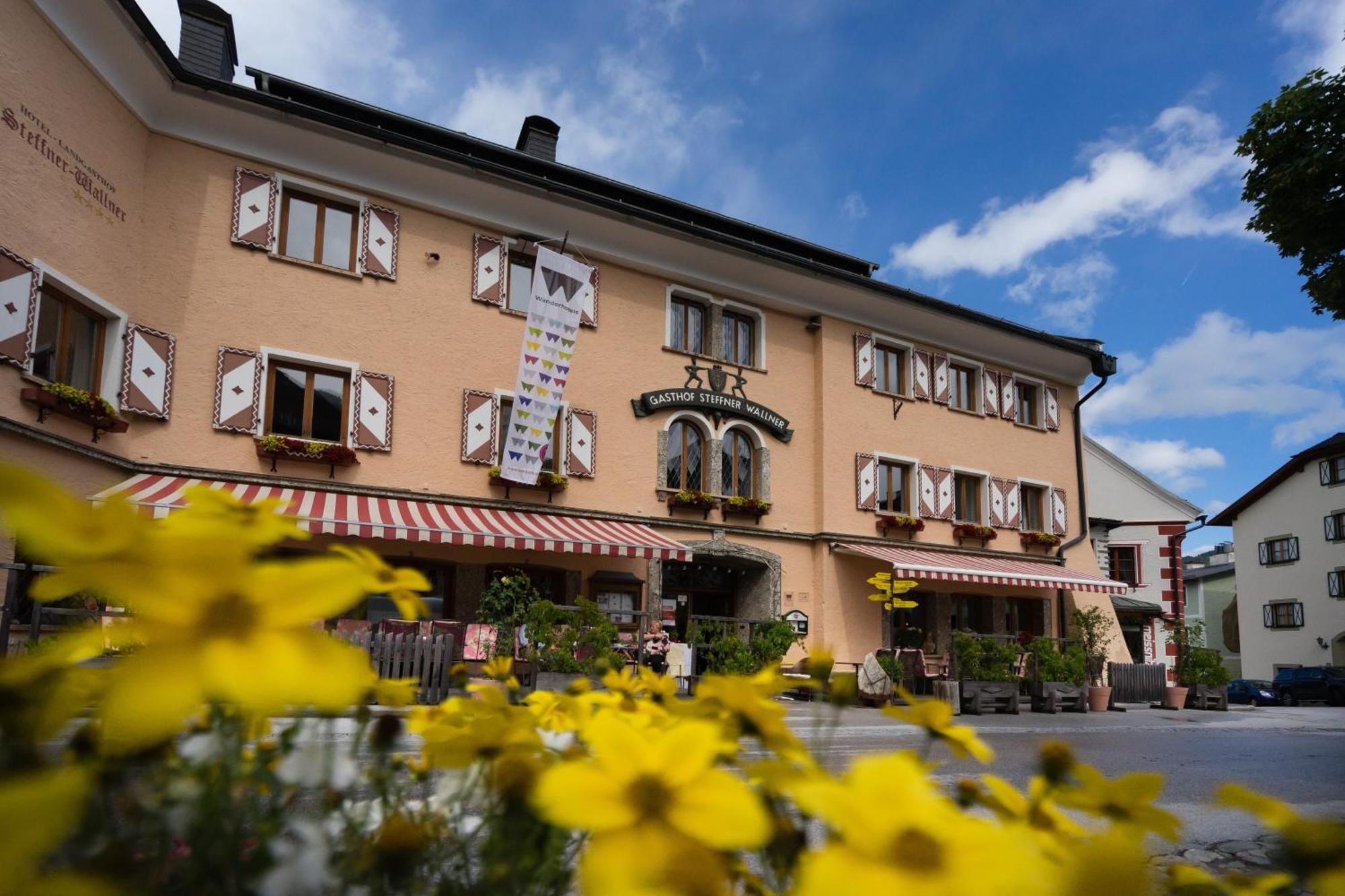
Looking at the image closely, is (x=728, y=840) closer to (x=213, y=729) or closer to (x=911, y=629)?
(x=213, y=729)

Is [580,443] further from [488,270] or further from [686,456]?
[488,270]

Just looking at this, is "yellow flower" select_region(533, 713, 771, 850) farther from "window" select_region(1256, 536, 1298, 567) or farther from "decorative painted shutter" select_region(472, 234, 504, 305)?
"window" select_region(1256, 536, 1298, 567)

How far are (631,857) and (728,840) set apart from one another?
0.19 feet

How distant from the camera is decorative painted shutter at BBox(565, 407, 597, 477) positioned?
14.0m

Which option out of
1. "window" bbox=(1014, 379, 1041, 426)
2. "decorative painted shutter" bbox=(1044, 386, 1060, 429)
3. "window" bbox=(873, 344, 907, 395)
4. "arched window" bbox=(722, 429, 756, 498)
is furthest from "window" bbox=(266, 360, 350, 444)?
"decorative painted shutter" bbox=(1044, 386, 1060, 429)

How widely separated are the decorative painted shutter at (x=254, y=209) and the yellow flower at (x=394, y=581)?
506 inches

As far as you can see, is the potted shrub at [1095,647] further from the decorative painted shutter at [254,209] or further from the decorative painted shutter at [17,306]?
the decorative painted shutter at [17,306]

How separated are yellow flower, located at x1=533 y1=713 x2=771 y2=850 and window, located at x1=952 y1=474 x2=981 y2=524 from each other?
19.0 meters

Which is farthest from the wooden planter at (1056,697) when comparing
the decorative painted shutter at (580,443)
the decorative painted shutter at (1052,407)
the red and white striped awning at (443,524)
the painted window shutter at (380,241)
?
the painted window shutter at (380,241)

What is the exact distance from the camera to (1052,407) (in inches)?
818

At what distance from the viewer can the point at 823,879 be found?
48 centimetres

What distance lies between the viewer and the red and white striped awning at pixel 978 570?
16.1m

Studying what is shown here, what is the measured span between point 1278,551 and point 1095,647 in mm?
21542

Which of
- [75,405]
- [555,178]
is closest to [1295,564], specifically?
[555,178]
